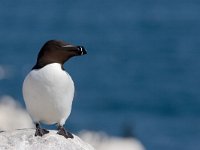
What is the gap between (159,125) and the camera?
106 ft

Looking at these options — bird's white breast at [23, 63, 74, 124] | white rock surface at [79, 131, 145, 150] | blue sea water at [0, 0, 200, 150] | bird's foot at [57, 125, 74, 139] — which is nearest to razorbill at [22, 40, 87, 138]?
bird's white breast at [23, 63, 74, 124]

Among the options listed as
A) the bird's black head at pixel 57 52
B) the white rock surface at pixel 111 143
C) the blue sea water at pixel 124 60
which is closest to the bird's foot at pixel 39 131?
the bird's black head at pixel 57 52

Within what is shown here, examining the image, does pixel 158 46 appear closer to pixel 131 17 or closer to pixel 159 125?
pixel 131 17

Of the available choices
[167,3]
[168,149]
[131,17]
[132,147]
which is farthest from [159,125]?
[167,3]

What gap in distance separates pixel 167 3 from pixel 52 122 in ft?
150

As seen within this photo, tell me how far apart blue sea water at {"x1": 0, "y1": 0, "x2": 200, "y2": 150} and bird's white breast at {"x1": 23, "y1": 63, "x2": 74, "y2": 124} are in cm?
1762

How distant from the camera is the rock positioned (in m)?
10.1

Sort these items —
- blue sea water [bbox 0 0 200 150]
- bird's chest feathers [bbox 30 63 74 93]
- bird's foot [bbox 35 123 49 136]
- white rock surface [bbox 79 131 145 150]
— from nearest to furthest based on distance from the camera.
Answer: bird's chest feathers [bbox 30 63 74 93], bird's foot [bbox 35 123 49 136], white rock surface [bbox 79 131 145 150], blue sea water [bbox 0 0 200 150]

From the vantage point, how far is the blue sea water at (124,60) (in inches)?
1281

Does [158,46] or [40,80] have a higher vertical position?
[40,80]

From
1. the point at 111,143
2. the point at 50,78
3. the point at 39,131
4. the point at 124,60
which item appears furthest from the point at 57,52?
the point at 124,60

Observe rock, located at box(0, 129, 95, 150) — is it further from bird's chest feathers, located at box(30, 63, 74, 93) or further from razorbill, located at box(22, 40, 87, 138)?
bird's chest feathers, located at box(30, 63, 74, 93)

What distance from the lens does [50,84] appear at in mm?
9961

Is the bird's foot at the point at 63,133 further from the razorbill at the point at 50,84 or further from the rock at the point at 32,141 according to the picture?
the razorbill at the point at 50,84
